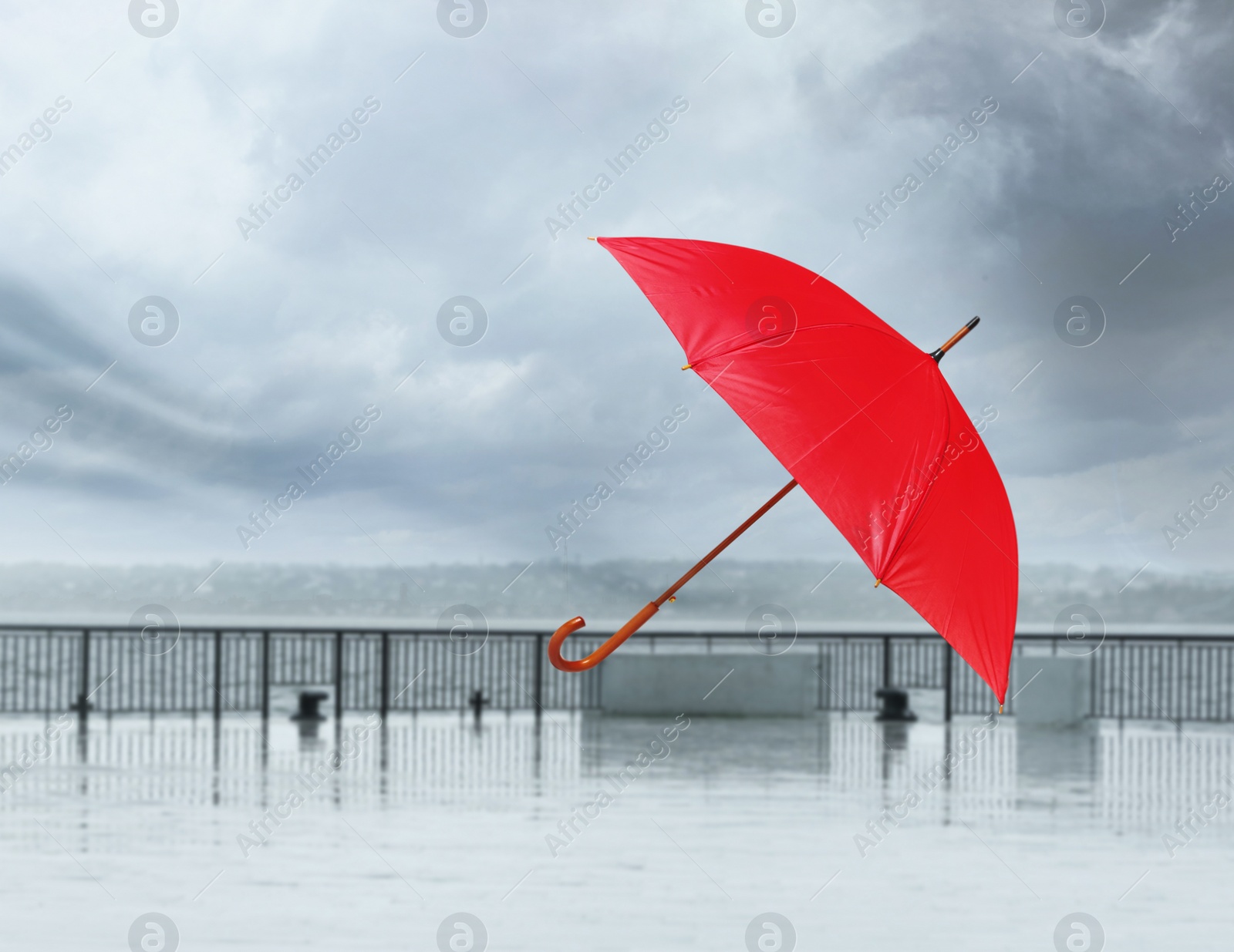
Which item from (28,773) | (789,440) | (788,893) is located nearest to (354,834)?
(788,893)

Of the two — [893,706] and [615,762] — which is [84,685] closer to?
[615,762]

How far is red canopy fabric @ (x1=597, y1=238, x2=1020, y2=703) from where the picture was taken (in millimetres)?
3479

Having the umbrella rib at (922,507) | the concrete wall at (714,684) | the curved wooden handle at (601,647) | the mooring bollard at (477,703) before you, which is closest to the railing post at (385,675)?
the mooring bollard at (477,703)

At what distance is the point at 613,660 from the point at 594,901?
7.09m

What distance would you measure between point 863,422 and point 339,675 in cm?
964

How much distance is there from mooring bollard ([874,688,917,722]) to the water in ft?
6.78

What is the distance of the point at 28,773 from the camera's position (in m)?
8.20

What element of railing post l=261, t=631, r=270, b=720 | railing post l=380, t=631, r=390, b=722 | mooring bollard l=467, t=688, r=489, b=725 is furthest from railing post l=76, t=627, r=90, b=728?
mooring bollard l=467, t=688, r=489, b=725

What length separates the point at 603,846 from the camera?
6.21 meters

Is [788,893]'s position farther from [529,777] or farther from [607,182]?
[607,182]

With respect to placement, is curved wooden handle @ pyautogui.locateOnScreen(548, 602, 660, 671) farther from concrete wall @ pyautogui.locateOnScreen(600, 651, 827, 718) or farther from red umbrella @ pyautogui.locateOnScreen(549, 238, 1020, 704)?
concrete wall @ pyautogui.locateOnScreen(600, 651, 827, 718)

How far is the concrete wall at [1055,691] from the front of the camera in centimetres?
1218

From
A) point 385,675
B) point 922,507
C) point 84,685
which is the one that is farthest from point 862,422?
point 84,685

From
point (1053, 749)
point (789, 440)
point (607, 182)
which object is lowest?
point (1053, 749)
